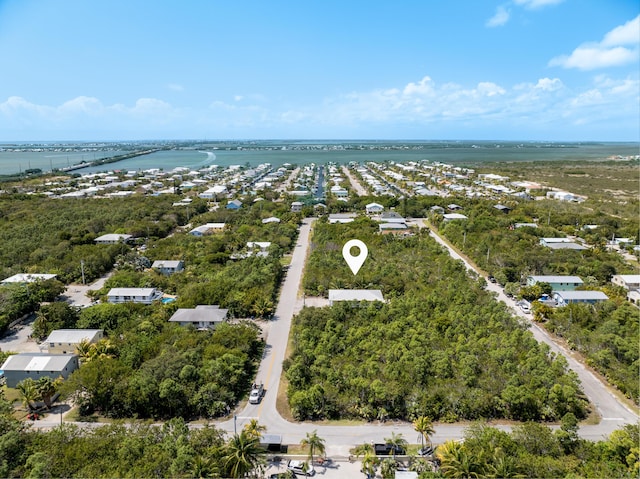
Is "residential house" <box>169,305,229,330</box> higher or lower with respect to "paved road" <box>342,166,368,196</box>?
lower

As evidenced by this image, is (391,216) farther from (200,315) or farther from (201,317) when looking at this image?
(201,317)

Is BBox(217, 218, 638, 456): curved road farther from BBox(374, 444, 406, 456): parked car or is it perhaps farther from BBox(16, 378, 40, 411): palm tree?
BBox(16, 378, 40, 411): palm tree

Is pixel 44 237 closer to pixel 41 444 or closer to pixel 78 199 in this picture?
pixel 78 199

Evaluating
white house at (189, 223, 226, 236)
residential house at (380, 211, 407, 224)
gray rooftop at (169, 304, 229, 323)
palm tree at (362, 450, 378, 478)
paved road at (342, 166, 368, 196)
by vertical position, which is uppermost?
paved road at (342, 166, 368, 196)

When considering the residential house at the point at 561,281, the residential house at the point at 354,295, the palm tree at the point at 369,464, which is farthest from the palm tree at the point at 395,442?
the residential house at the point at 561,281

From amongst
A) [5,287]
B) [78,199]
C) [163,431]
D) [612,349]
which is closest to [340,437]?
[163,431]

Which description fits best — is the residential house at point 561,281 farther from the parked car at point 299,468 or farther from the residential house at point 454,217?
the parked car at point 299,468

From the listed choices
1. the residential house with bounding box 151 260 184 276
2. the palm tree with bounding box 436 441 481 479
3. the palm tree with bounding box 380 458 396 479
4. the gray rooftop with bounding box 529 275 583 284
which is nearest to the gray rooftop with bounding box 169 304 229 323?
the residential house with bounding box 151 260 184 276
